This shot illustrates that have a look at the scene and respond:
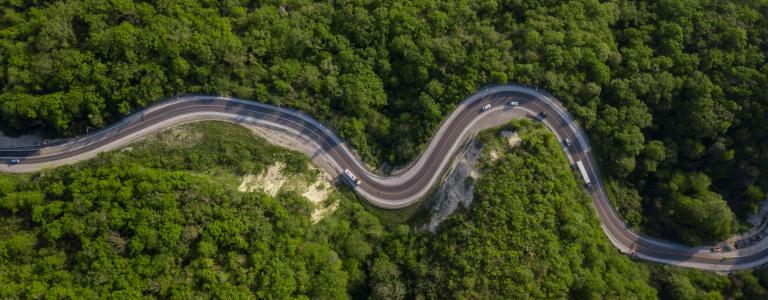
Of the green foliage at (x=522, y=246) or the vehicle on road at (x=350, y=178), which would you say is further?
the vehicle on road at (x=350, y=178)

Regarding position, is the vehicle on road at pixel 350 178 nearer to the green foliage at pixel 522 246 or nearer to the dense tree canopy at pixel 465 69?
the dense tree canopy at pixel 465 69

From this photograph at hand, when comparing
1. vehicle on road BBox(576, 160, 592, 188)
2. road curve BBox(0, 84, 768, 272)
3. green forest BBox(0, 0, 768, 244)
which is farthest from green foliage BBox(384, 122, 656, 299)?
green forest BBox(0, 0, 768, 244)

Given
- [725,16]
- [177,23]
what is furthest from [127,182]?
[725,16]

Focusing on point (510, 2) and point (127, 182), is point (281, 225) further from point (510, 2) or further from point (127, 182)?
point (510, 2)

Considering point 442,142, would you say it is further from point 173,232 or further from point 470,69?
point 173,232

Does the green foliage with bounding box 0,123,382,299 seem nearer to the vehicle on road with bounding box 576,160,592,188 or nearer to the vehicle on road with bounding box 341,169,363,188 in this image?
the vehicle on road with bounding box 341,169,363,188

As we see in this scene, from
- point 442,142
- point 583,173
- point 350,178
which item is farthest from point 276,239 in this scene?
point 583,173

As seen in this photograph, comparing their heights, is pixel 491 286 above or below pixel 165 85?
below

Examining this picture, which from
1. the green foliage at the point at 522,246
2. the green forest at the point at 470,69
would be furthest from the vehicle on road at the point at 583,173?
the green foliage at the point at 522,246
